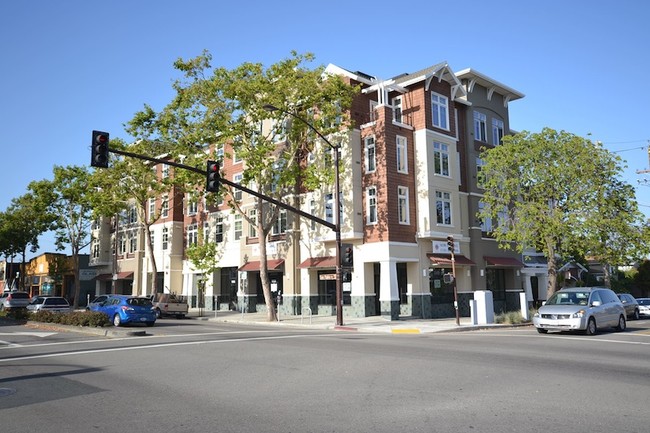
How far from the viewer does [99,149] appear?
55.6 feet

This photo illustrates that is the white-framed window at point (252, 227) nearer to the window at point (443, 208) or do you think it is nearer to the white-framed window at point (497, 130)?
the window at point (443, 208)

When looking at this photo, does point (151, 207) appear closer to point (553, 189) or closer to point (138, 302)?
point (138, 302)

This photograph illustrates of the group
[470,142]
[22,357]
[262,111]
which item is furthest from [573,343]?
[470,142]

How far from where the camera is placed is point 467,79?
3912 cm

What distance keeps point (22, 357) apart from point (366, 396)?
34.4 feet

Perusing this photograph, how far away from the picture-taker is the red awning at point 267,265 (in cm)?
3706

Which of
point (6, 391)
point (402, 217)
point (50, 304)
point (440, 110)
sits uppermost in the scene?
point (440, 110)

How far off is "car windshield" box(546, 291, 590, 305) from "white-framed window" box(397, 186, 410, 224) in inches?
504

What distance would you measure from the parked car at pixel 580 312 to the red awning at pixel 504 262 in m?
15.0

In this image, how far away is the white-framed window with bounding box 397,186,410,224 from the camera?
32.8 metres

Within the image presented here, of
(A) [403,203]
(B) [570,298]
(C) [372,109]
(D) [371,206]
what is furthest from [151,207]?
(B) [570,298]

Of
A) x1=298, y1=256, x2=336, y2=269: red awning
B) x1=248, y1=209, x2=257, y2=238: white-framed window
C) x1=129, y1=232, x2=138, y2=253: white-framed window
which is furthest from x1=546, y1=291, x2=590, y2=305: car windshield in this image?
x1=129, y1=232, x2=138, y2=253: white-framed window

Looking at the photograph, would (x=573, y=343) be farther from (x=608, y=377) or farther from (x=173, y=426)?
(x=173, y=426)

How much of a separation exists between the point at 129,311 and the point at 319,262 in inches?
494
